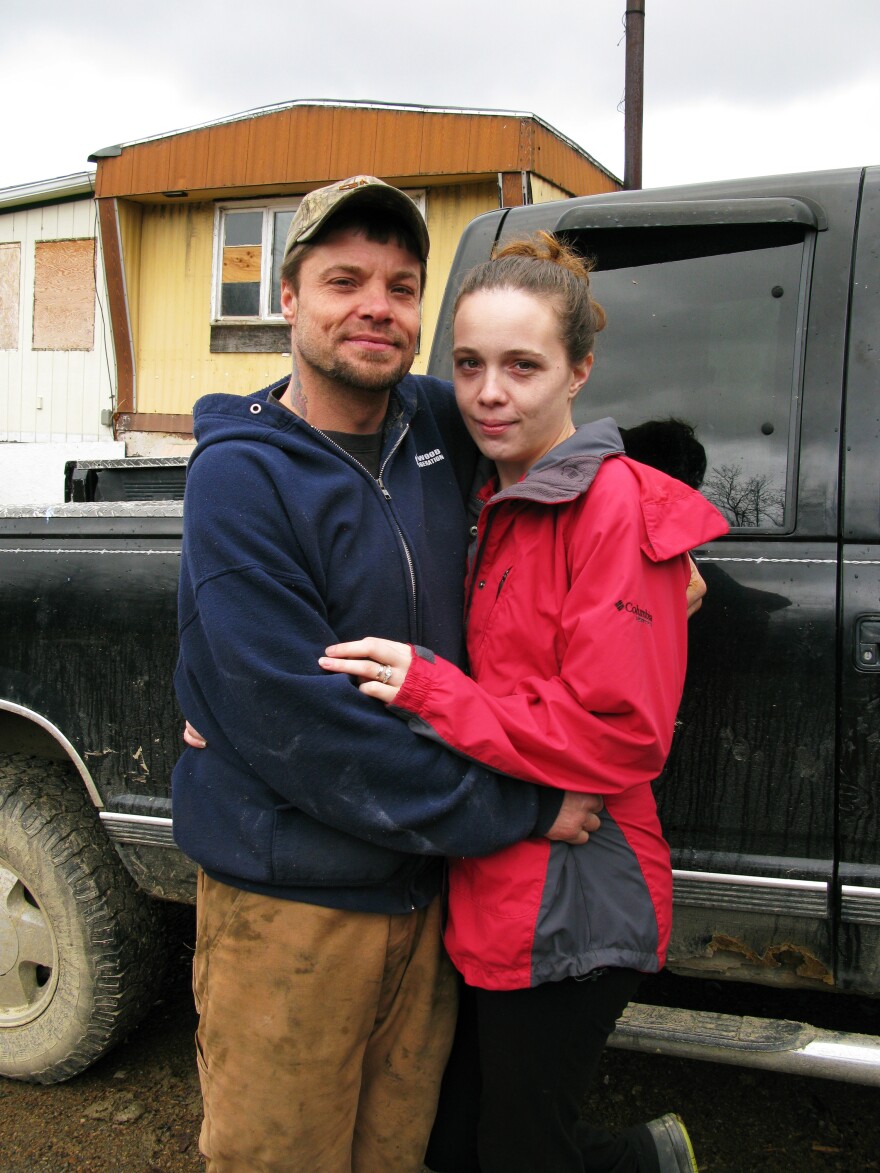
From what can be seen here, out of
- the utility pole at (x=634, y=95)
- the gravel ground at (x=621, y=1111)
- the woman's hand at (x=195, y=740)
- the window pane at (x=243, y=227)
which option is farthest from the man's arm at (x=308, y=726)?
the window pane at (x=243, y=227)

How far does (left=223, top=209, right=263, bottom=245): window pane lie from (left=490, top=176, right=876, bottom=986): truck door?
12.8m

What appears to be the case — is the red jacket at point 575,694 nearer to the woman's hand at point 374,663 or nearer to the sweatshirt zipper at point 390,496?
the woman's hand at point 374,663

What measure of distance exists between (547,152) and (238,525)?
11.7 m

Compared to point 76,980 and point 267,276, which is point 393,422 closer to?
point 76,980

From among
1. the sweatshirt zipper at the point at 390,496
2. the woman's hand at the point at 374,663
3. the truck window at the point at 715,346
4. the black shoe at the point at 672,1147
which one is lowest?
the black shoe at the point at 672,1147

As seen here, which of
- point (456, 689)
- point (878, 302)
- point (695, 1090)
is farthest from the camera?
point (695, 1090)

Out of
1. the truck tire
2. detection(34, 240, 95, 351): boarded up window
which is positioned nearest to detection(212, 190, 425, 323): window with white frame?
detection(34, 240, 95, 351): boarded up window

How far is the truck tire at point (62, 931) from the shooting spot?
8.39ft

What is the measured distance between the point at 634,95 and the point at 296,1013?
10420mm

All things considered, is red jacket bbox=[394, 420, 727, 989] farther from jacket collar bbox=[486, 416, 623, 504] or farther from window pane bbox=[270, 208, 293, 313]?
window pane bbox=[270, 208, 293, 313]

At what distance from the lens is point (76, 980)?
8.51 feet

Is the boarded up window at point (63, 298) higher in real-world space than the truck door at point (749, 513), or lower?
higher

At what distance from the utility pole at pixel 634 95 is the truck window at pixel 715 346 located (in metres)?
8.39

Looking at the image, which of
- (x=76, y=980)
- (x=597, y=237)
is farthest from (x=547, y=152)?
(x=76, y=980)
